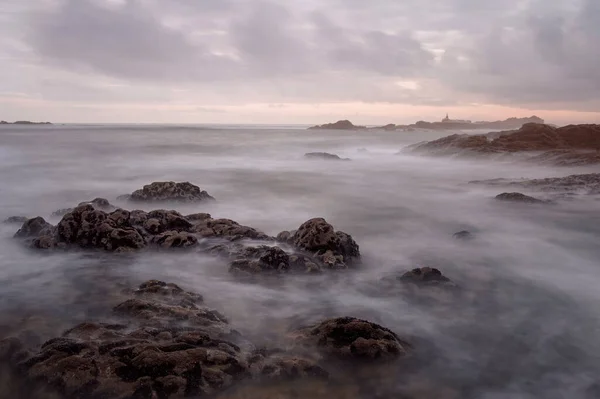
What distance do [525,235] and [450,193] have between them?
7334mm

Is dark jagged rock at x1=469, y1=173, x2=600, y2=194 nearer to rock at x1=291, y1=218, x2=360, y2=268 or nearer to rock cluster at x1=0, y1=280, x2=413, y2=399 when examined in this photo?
rock at x1=291, y1=218, x2=360, y2=268

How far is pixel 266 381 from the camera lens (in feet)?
15.3

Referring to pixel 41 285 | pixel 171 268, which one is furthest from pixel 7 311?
pixel 171 268

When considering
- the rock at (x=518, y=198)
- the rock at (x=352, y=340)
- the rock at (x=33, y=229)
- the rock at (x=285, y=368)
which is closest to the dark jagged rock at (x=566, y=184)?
the rock at (x=518, y=198)

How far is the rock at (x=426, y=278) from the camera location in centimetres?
783

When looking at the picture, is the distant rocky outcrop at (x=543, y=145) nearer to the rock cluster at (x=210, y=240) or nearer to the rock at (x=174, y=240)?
the rock cluster at (x=210, y=240)

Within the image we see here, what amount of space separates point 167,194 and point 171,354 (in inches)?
423

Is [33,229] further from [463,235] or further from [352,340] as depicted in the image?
[463,235]

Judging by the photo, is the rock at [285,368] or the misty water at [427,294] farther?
the misty water at [427,294]

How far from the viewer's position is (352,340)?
5.37 m

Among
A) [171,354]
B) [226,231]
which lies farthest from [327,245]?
[171,354]

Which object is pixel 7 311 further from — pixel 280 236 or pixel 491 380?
pixel 491 380

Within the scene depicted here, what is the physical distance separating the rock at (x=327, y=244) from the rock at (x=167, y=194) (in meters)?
6.68

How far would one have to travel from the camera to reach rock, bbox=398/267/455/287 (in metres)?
7.83
